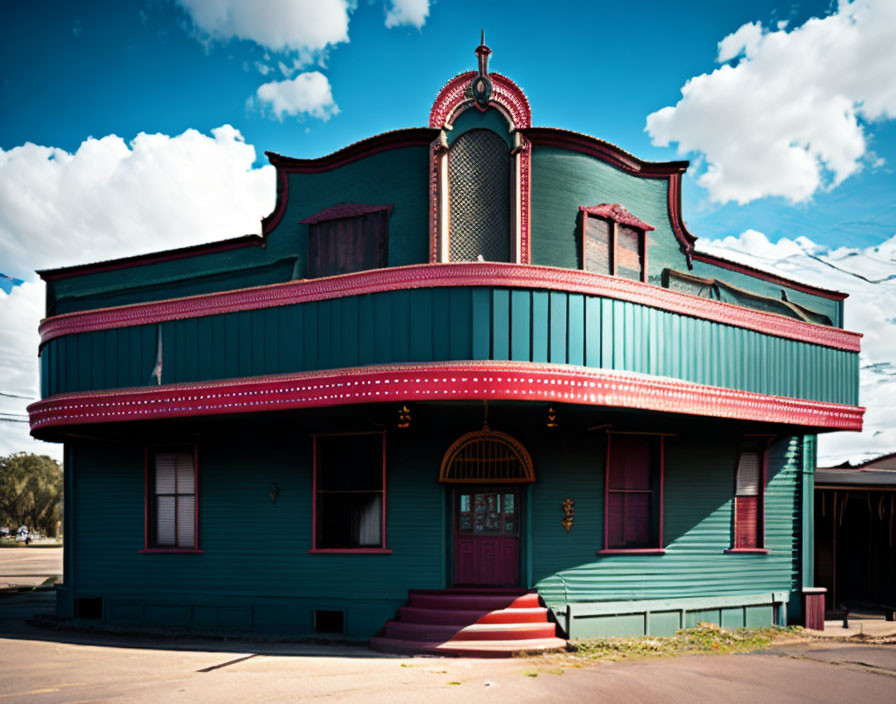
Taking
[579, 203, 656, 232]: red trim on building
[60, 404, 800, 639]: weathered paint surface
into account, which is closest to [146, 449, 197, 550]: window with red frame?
[60, 404, 800, 639]: weathered paint surface

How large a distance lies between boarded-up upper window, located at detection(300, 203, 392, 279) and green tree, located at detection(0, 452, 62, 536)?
74.7m

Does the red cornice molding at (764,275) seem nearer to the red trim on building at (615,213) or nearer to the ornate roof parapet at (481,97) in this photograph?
the red trim on building at (615,213)

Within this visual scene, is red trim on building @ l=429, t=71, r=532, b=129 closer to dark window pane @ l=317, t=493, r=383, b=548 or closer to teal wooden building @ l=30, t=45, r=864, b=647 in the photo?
teal wooden building @ l=30, t=45, r=864, b=647

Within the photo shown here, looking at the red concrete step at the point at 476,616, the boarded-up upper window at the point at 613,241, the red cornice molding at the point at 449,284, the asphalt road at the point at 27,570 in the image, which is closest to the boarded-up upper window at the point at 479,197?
the boarded-up upper window at the point at 613,241

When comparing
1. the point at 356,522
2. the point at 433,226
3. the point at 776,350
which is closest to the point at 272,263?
the point at 433,226

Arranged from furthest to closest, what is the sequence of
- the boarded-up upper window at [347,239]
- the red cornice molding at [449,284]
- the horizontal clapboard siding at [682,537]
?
1. the boarded-up upper window at [347,239]
2. the horizontal clapboard siding at [682,537]
3. the red cornice molding at [449,284]

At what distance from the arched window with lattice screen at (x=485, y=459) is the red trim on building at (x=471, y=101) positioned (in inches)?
222

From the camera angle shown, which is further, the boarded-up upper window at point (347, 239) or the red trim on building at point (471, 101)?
the boarded-up upper window at point (347, 239)

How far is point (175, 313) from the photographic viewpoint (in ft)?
51.8

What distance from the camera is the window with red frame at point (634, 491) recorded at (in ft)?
51.0

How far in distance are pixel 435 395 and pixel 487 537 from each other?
352 cm

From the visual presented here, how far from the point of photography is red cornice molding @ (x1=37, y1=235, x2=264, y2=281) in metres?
17.3

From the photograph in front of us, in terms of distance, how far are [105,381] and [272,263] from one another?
402 cm

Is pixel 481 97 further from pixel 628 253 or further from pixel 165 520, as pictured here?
pixel 165 520
